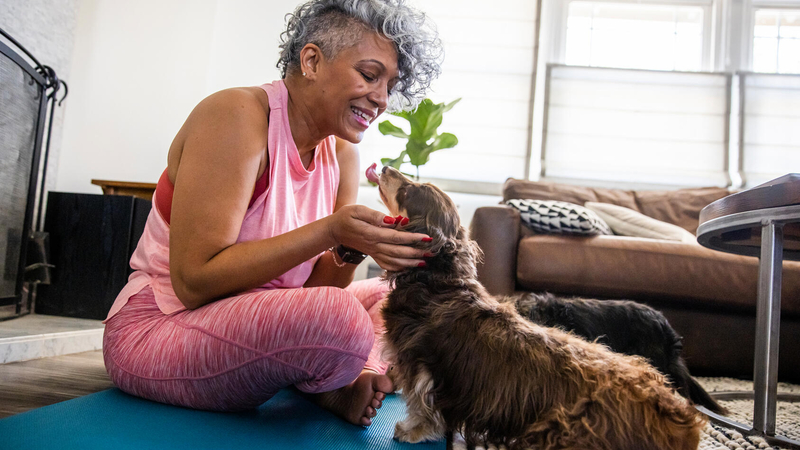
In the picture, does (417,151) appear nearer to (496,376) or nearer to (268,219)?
(268,219)

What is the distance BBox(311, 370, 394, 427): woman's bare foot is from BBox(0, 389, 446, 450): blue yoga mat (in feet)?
0.09

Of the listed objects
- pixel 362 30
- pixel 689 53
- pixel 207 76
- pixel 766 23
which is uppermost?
pixel 766 23

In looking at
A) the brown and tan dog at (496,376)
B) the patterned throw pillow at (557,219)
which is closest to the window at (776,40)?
the patterned throw pillow at (557,219)

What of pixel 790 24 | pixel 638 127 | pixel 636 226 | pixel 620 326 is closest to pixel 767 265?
pixel 620 326

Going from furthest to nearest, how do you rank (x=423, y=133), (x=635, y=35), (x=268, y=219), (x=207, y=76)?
(x=635, y=35), (x=423, y=133), (x=207, y=76), (x=268, y=219)

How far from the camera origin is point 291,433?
4.12ft

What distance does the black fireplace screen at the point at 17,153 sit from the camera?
7.80 feet

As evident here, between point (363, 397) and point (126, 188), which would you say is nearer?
point (363, 397)

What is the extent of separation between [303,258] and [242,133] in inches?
14.5

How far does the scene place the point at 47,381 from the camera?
168 centimetres

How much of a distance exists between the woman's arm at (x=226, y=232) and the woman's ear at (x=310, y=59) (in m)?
0.30

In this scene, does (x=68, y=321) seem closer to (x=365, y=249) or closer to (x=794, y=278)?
(x=365, y=249)

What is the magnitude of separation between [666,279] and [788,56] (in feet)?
12.3

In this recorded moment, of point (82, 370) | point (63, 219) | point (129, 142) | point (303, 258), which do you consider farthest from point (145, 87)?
point (303, 258)
